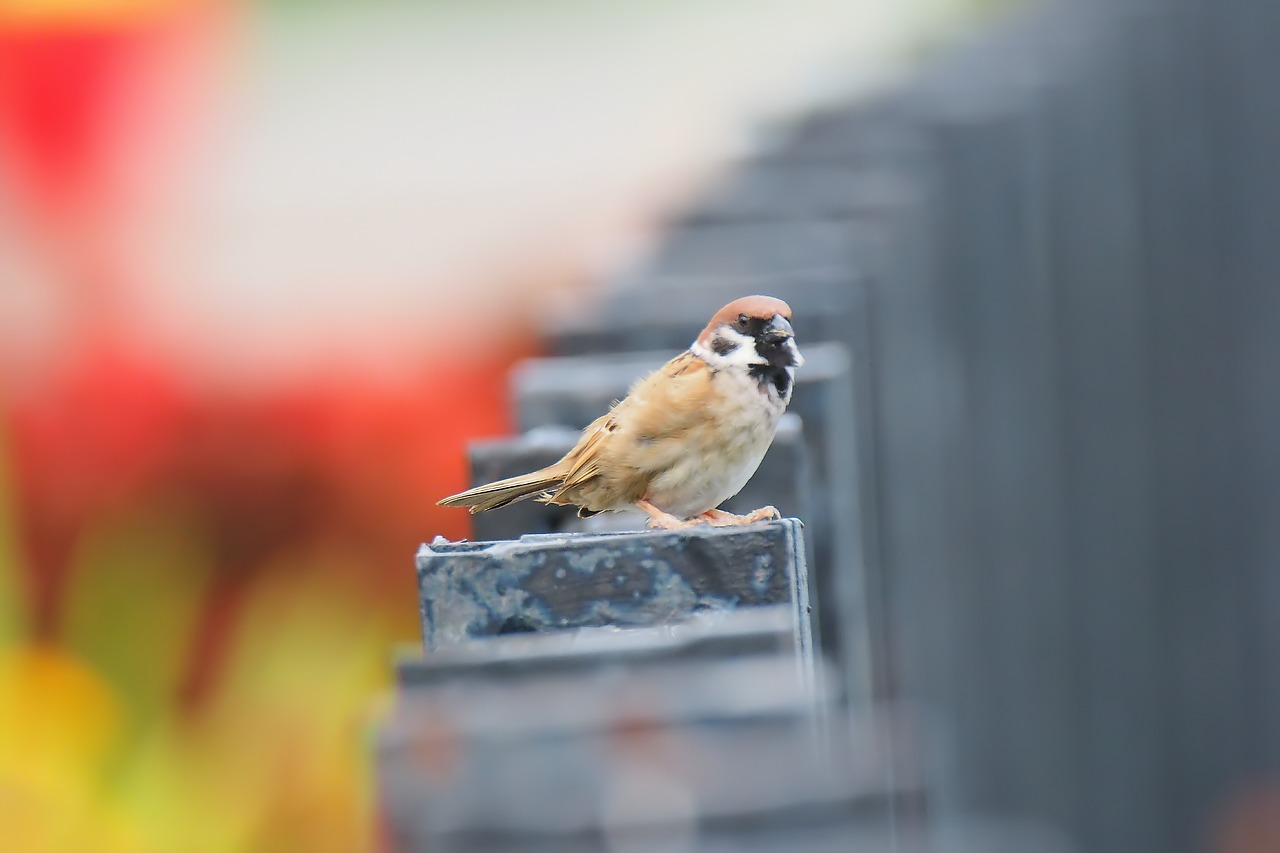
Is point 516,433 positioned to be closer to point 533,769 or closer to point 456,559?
point 456,559

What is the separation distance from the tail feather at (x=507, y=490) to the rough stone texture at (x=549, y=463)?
0.04m

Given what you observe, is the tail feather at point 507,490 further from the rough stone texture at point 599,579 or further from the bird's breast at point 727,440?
the rough stone texture at point 599,579

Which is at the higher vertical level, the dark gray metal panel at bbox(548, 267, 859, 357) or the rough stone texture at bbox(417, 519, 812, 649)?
the dark gray metal panel at bbox(548, 267, 859, 357)

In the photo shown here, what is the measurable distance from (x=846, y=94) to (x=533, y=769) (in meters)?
6.78

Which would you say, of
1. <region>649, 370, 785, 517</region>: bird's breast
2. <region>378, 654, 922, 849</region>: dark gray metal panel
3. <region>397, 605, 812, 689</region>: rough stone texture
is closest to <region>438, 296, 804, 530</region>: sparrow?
<region>649, 370, 785, 517</region>: bird's breast

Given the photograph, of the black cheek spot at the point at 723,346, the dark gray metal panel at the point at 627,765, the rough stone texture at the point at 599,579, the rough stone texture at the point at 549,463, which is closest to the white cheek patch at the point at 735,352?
the black cheek spot at the point at 723,346

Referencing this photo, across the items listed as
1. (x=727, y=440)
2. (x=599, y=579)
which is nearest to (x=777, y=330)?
(x=727, y=440)

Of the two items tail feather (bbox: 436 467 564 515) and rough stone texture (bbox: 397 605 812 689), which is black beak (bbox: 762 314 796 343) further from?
rough stone texture (bbox: 397 605 812 689)

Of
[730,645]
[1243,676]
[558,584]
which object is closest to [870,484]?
[1243,676]

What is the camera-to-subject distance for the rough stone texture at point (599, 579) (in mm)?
2627

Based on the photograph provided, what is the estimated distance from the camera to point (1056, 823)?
610 centimetres

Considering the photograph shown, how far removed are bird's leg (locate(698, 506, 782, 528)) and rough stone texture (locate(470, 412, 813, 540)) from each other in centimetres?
10

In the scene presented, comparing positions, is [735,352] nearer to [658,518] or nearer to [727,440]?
[727,440]

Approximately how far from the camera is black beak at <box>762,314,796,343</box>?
11.8 ft
